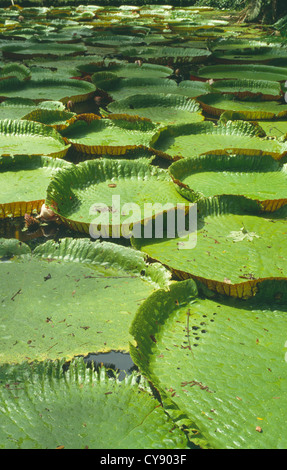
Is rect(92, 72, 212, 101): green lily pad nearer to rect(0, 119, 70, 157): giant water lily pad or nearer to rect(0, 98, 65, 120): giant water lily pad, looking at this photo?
rect(0, 98, 65, 120): giant water lily pad

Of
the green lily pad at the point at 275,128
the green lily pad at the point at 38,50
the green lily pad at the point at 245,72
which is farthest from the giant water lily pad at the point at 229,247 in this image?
the green lily pad at the point at 38,50

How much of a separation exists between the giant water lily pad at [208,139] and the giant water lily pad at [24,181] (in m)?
0.87

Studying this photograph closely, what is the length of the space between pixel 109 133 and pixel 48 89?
1809mm

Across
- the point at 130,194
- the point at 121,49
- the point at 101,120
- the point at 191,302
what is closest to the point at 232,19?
the point at 121,49

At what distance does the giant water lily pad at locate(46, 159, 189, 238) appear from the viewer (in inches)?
92.6

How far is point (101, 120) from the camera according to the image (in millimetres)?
3787

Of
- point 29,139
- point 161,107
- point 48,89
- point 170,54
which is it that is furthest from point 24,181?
point 170,54

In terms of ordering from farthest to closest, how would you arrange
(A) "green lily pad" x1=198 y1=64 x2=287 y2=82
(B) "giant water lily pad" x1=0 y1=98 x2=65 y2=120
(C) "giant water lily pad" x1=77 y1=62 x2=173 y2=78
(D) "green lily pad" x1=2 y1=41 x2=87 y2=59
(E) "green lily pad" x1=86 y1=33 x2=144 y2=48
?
(E) "green lily pad" x1=86 y1=33 x2=144 y2=48, (D) "green lily pad" x1=2 y1=41 x2=87 y2=59, (C) "giant water lily pad" x1=77 y1=62 x2=173 y2=78, (A) "green lily pad" x1=198 y1=64 x2=287 y2=82, (B) "giant water lily pad" x1=0 y1=98 x2=65 y2=120

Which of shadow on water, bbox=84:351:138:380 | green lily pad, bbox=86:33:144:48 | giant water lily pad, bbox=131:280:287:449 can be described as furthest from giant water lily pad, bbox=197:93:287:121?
green lily pad, bbox=86:33:144:48

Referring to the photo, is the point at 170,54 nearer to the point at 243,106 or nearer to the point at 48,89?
the point at 48,89

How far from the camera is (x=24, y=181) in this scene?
9.23 ft

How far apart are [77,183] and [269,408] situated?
73.7 inches

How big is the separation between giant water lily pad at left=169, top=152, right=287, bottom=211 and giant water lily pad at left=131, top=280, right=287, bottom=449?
3.15ft

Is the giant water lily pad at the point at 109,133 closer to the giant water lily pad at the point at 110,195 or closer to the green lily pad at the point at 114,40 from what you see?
the giant water lily pad at the point at 110,195
